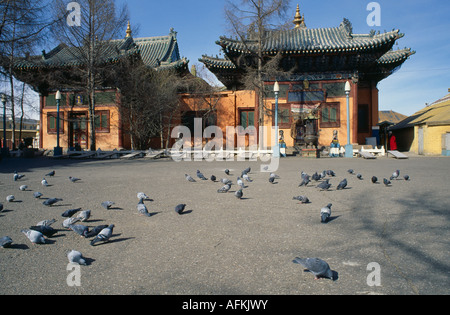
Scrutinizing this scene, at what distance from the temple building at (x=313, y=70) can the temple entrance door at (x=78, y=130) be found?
907cm

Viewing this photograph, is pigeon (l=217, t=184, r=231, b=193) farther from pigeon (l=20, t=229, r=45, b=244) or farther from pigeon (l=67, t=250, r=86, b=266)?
pigeon (l=67, t=250, r=86, b=266)

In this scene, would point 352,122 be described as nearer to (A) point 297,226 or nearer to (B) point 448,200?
(B) point 448,200

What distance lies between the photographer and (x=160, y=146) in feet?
66.4

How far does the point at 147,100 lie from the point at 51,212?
13.7 m

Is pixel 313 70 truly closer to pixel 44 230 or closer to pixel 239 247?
pixel 239 247

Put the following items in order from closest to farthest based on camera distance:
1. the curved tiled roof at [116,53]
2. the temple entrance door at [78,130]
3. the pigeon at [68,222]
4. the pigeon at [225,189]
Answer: the pigeon at [68,222], the pigeon at [225,189], the curved tiled roof at [116,53], the temple entrance door at [78,130]

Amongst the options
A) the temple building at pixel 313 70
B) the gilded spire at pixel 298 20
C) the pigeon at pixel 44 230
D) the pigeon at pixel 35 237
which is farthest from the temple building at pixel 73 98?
the pigeon at pixel 35 237

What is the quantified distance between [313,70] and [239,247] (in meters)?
16.1

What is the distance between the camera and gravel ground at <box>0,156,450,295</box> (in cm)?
184

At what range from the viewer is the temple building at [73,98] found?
57.9ft

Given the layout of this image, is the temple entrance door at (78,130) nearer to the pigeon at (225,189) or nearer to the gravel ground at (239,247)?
the gravel ground at (239,247)

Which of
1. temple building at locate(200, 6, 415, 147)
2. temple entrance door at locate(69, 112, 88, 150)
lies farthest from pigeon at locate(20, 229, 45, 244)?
temple entrance door at locate(69, 112, 88, 150)

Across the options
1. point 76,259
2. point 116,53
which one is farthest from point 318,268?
point 116,53

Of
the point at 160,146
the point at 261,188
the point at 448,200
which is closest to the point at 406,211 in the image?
the point at 448,200
